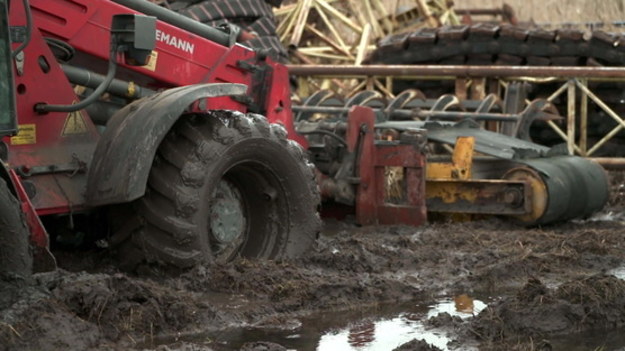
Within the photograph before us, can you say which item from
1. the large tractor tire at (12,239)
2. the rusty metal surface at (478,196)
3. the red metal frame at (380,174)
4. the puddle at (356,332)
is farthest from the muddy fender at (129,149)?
the rusty metal surface at (478,196)

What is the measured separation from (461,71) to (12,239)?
8.74 meters

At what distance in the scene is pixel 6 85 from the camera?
21.3ft

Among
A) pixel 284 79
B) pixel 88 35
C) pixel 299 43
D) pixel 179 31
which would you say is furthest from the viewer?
pixel 299 43

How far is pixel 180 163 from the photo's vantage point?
24.8 feet

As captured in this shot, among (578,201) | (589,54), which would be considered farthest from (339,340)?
(589,54)

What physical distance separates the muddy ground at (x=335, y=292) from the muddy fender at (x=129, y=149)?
490mm

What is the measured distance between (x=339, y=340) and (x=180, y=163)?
168cm

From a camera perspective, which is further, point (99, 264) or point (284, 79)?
point (284, 79)

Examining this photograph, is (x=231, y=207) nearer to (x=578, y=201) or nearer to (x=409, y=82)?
(x=578, y=201)

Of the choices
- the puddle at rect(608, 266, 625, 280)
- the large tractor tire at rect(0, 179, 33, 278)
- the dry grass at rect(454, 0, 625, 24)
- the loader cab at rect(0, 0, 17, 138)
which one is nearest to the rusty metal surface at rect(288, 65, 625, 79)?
the puddle at rect(608, 266, 625, 280)

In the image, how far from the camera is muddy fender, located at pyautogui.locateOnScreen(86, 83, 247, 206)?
722cm

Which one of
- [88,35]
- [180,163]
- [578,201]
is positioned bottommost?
[578,201]

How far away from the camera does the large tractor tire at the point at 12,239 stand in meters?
6.13

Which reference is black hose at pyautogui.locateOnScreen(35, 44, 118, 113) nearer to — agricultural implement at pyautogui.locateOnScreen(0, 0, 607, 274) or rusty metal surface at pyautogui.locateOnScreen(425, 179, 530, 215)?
agricultural implement at pyautogui.locateOnScreen(0, 0, 607, 274)
